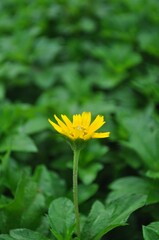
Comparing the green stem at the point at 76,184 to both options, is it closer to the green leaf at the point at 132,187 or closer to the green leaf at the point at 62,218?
the green leaf at the point at 62,218

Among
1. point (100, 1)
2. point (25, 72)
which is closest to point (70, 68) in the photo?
point (25, 72)

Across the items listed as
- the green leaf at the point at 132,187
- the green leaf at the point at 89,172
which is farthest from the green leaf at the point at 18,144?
the green leaf at the point at 132,187

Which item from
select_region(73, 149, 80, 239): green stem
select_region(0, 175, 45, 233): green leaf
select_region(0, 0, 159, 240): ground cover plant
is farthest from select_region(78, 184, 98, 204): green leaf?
A: select_region(73, 149, 80, 239): green stem

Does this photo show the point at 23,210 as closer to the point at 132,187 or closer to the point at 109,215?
the point at 109,215

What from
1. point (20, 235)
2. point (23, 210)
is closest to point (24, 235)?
point (20, 235)

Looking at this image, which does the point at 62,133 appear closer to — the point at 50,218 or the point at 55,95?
the point at 50,218
